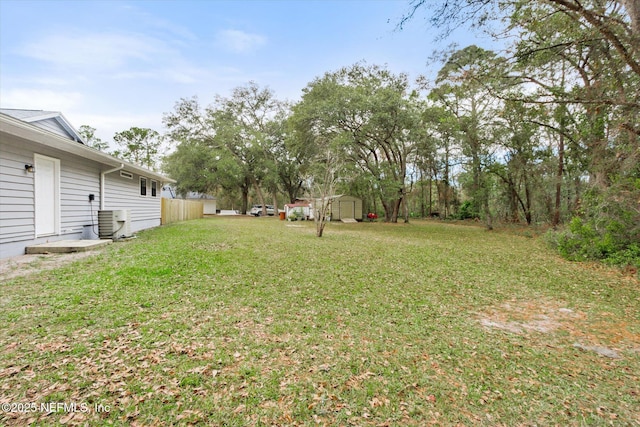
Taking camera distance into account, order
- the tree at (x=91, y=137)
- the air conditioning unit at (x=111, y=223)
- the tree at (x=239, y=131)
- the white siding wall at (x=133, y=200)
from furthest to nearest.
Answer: the tree at (x=91, y=137), the tree at (x=239, y=131), the white siding wall at (x=133, y=200), the air conditioning unit at (x=111, y=223)

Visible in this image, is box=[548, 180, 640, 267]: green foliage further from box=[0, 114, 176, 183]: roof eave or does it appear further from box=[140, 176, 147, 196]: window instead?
box=[140, 176, 147, 196]: window

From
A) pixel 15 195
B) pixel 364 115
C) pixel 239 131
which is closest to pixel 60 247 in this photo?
pixel 15 195

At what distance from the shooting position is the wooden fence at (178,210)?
14870mm

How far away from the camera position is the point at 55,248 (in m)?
5.76

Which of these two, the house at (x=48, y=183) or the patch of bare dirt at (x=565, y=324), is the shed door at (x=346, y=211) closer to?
the house at (x=48, y=183)

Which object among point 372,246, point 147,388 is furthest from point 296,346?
point 372,246

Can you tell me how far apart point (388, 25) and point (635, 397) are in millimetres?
5049

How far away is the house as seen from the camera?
4992mm

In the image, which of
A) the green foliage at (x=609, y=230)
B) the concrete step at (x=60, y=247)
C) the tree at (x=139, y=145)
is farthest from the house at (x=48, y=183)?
the tree at (x=139, y=145)

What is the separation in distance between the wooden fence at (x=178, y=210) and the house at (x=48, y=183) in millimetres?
5414

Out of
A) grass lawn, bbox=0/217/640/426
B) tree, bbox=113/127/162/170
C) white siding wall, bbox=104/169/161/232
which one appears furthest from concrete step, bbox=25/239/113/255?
tree, bbox=113/127/162/170

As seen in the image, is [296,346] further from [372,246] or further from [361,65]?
[361,65]

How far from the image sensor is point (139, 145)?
96.5 feet

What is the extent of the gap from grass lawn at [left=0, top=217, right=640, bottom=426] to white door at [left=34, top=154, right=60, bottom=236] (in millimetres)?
2212
